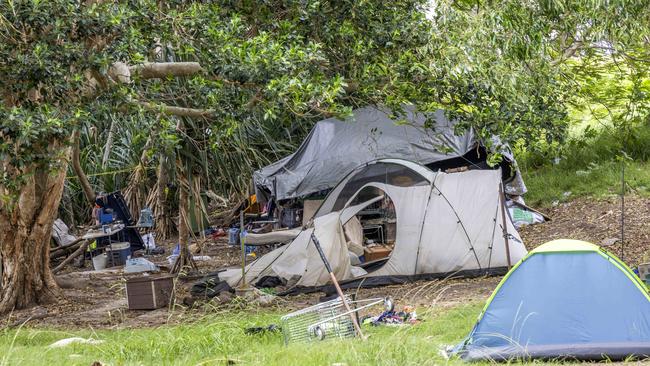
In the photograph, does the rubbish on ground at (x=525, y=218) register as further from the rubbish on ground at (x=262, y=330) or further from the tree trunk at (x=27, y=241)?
the rubbish on ground at (x=262, y=330)

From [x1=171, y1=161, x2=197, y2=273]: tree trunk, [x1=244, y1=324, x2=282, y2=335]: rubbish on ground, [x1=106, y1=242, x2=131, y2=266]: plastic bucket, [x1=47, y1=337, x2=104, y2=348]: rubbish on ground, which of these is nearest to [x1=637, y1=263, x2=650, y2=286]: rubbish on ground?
[x1=244, y1=324, x2=282, y2=335]: rubbish on ground

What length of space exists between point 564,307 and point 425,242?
5.25 metres

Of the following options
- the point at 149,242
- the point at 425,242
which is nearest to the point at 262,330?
→ the point at 425,242

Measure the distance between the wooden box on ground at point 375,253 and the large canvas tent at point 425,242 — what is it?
0.50 meters

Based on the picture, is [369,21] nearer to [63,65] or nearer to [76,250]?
[63,65]

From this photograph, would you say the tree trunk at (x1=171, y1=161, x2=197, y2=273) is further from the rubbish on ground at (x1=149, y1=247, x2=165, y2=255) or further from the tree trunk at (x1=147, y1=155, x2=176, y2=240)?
the tree trunk at (x1=147, y1=155, x2=176, y2=240)

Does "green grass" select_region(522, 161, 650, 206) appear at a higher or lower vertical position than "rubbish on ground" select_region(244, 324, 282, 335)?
higher

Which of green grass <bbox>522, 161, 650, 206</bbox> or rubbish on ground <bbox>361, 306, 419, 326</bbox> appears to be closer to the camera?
rubbish on ground <bbox>361, 306, 419, 326</bbox>

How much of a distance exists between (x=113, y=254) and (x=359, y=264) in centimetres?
496

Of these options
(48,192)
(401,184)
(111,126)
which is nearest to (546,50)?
(401,184)

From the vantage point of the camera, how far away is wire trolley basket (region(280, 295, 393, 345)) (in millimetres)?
7066

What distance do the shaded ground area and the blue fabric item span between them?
94.5 inches

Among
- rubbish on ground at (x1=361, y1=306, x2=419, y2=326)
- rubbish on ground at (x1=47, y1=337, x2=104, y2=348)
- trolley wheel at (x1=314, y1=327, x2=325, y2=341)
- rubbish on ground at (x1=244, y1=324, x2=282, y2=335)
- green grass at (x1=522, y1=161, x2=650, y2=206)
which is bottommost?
rubbish on ground at (x1=47, y1=337, x2=104, y2=348)

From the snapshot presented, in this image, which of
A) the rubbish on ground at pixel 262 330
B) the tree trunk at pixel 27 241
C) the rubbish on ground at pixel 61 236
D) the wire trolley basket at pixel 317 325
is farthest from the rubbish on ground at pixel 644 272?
the rubbish on ground at pixel 61 236
